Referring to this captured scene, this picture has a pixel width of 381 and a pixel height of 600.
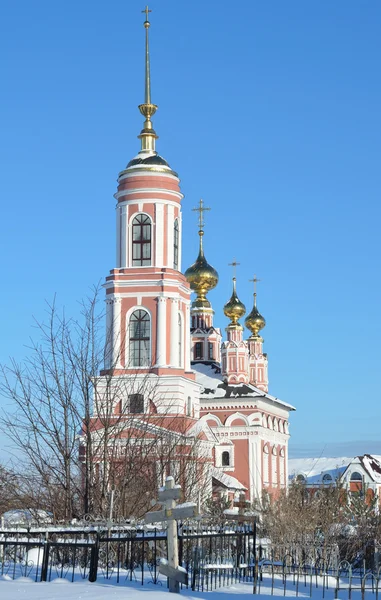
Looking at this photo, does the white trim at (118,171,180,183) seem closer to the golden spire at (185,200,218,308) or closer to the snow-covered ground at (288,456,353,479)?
the golden spire at (185,200,218,308)

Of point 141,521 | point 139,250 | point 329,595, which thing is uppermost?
point 139,250

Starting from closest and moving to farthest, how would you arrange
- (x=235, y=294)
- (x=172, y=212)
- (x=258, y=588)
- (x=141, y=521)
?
(x=258, y=588) → (x=141, y=521) → (x=172, y=212) → (x=235, y=294)

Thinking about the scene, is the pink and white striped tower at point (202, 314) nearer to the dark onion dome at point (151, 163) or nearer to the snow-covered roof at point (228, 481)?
the snow-covered roof at point (228, 481)

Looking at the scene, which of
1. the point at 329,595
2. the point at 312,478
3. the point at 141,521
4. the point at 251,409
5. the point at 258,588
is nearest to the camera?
the point at 258,588

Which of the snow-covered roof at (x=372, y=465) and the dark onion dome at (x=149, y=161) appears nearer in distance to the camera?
the dark onion dome at (x=149, y=161)

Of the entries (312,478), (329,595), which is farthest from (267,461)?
(329,595)

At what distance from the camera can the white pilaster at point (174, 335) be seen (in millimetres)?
36750

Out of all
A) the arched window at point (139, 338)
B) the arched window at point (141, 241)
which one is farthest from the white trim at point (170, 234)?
the arched window at point (139, 338)

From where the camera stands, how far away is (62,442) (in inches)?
706

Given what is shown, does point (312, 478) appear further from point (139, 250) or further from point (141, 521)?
point (141, 521)

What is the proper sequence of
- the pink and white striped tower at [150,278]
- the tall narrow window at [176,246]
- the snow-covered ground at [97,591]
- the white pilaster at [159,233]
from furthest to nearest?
the tall narrow window at [176,246], the white pilaster at [159,233], the pink and white striped tower at [150,278], the snow-covered ground at [97,591]

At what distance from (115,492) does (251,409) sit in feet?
113

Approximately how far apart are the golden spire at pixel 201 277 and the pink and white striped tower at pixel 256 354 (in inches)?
182

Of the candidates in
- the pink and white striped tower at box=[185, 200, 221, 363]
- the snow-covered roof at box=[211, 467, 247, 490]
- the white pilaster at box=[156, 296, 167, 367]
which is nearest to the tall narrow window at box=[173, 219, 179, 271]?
the white pilaster at box=[156, 296, 167, 367]
